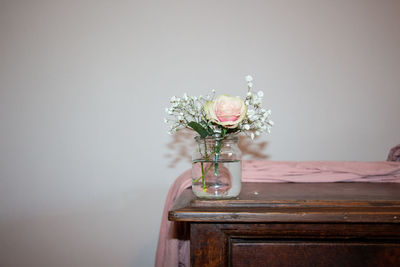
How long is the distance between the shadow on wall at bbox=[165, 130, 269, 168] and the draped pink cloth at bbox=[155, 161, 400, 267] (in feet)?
1.67

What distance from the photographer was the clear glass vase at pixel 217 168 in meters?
0.75

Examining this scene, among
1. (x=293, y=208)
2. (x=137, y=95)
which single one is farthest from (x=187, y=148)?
(x=293, y=208)

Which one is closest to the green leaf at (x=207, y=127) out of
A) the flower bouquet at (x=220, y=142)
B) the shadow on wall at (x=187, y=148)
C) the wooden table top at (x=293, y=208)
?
the flower bouquet at (x=220, y=142)

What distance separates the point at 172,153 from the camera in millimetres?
1575

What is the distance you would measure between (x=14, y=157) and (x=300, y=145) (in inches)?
60.6

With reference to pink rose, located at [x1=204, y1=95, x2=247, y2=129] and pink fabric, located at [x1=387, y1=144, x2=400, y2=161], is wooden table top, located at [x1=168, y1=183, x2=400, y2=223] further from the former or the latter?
pink fabric, located at [x1=387, y1=144, x2=400, y2=161]

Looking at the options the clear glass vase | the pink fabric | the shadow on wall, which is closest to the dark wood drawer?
the clear glass vase

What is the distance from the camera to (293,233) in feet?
2.22

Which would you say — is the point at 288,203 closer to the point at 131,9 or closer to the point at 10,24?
the point at 131,9

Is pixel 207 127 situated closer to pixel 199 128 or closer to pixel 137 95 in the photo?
pixel 199 128

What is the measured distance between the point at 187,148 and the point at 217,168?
826 mm

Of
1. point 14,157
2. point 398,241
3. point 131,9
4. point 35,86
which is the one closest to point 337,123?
point 398,241

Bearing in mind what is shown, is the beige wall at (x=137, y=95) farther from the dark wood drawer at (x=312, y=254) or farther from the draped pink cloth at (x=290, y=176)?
the dark wood drawer at (x=312, y=254)

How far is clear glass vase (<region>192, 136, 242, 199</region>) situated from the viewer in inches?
29.5
